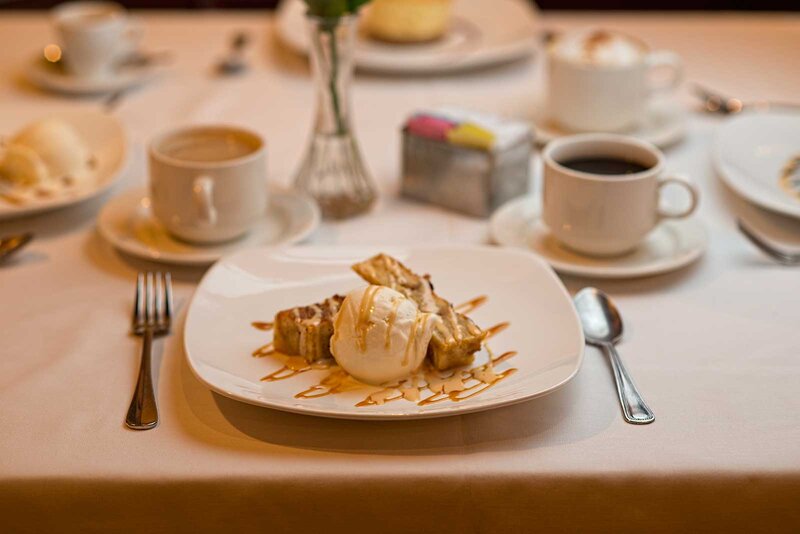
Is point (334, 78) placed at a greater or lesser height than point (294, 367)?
greater

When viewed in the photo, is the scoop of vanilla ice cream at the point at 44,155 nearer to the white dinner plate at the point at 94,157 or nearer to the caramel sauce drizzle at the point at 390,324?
the white dinner plate at the point at 94,157

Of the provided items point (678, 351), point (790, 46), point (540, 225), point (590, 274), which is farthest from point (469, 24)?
point (678, 351)

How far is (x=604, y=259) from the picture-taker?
3.35 feet

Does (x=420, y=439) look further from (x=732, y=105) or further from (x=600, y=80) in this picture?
(x=732, y=105)

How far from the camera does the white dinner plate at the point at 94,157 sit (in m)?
1.11

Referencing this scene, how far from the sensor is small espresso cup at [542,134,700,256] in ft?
3.23

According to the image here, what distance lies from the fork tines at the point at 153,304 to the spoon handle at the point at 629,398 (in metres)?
0.44

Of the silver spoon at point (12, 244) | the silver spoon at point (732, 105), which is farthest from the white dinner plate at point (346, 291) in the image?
the silver spoon at point (732, 105)

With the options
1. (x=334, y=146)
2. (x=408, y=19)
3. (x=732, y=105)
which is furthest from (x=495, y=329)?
(x=408, y=19)

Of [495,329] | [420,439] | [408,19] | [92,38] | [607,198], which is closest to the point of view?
[420,439]

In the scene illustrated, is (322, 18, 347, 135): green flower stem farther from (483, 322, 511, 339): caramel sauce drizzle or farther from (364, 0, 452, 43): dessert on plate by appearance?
(364, 0, 452, 43): dessert on plate

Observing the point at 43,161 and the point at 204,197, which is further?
the point at 43,161

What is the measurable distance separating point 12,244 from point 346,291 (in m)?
0.42

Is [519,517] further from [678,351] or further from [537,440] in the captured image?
[678,351]
